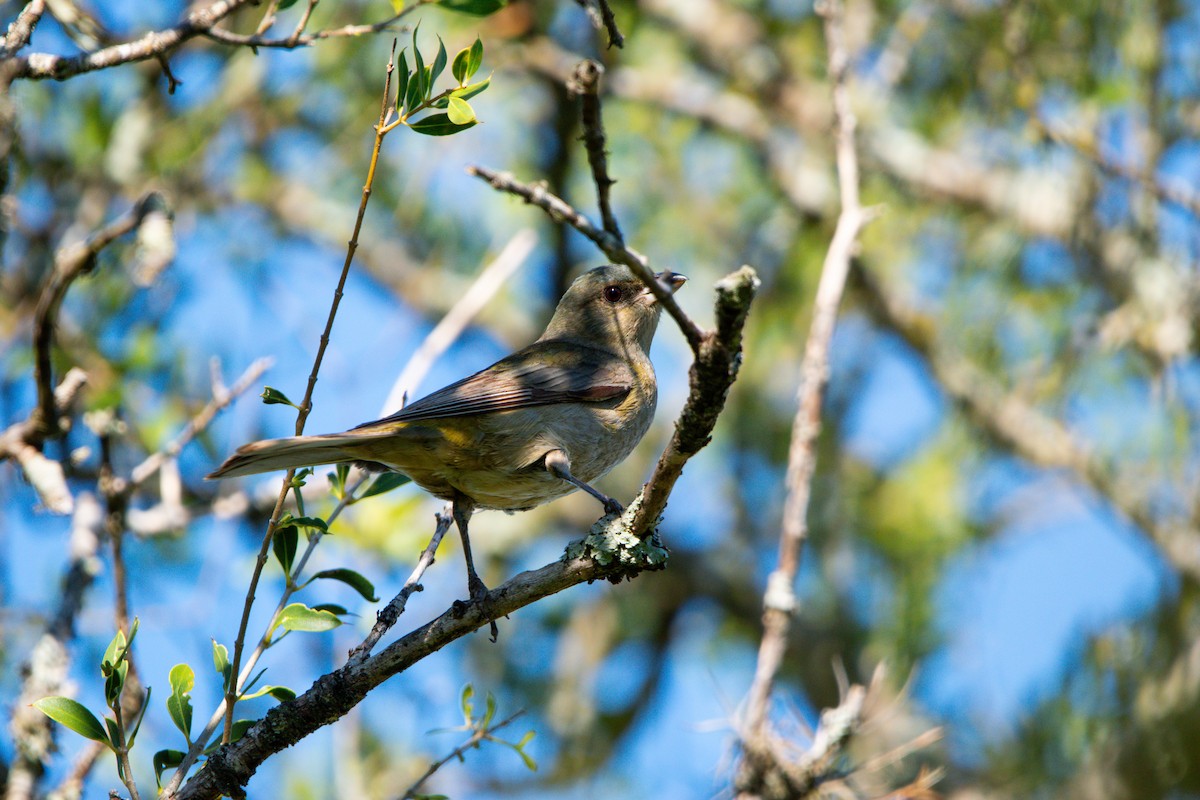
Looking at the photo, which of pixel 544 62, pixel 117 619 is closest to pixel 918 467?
pixel 544 62

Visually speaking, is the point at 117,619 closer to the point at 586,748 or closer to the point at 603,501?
the point at 603,501

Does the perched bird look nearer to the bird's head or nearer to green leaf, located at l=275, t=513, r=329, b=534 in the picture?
the bird's head

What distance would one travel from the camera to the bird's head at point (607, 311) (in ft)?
17.3

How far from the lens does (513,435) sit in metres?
4.13

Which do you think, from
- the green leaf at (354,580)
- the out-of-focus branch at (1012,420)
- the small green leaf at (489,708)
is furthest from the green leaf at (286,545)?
the out-of-focus branch at (1012,420)

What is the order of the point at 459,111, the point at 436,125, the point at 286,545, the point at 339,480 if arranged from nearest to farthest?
the point at 459,111, the point at 436,125, the point at 286,545, the point at 339,480

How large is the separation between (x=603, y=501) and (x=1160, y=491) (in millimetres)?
4363

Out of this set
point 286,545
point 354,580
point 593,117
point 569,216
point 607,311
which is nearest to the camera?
point 593,117

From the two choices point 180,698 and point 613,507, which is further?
point 613,507

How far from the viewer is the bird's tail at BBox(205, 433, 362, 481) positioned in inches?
127

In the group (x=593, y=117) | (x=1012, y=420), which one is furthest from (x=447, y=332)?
(x=1012, y=420)

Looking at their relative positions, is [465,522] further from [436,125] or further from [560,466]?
[436,125]

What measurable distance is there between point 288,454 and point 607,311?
7.46 feet

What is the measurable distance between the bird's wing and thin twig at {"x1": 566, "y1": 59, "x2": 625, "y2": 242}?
1919 mm
